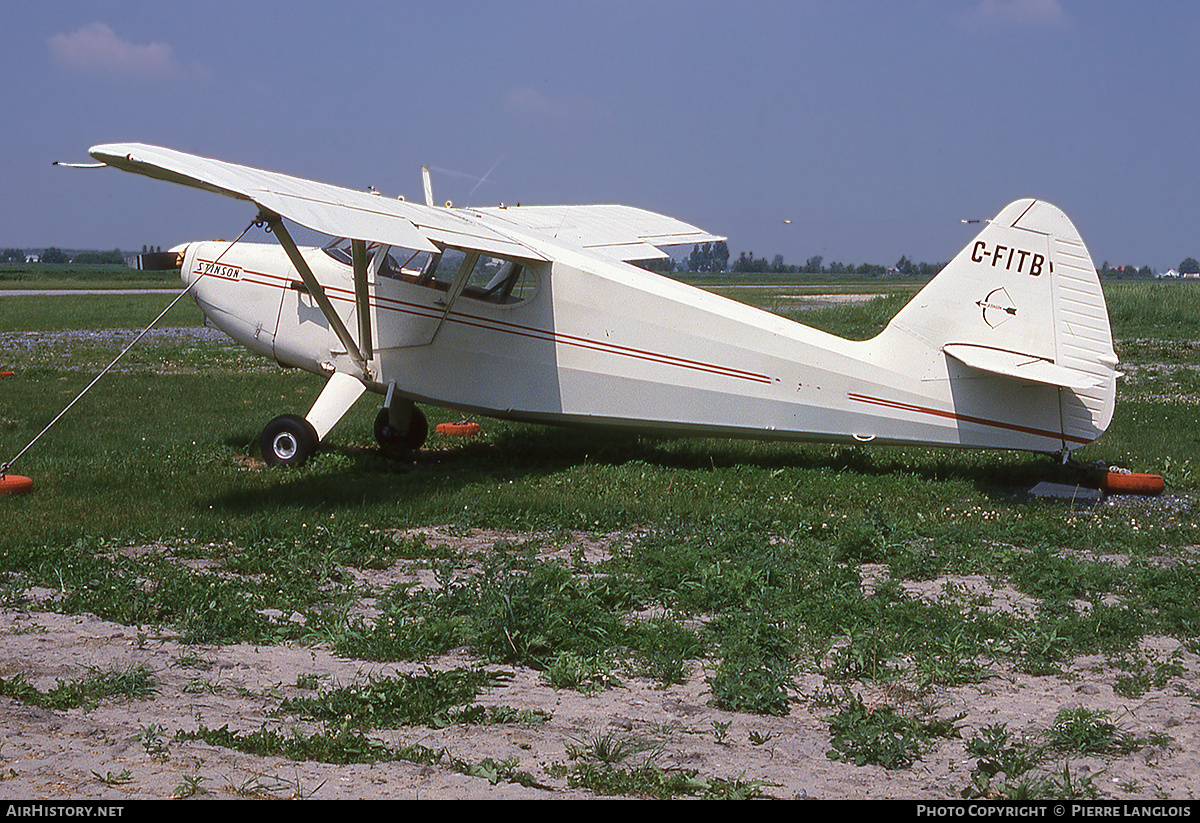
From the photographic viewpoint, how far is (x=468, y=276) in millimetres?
10328

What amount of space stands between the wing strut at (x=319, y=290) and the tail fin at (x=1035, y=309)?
17.9 ft

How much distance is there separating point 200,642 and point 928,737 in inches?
149

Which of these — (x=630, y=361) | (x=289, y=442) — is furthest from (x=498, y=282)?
(x=289, y=442)

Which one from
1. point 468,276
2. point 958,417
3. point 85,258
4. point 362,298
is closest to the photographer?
point 958,417

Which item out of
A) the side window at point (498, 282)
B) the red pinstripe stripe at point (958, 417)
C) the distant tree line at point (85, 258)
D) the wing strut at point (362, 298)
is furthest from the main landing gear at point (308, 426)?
the distant tree line at point (85, 258)

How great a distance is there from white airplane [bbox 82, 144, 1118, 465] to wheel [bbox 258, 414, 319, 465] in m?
0.02

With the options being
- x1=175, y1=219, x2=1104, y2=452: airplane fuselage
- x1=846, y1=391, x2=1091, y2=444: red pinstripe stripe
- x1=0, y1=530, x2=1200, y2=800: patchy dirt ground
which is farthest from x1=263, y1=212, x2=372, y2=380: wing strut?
x1=846, y1=391, x2=1091, y2=444: red pinstripe stripe

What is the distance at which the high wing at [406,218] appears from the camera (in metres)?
8.15

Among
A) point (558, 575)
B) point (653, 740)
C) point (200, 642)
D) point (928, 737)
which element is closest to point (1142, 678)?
point (928, 737)

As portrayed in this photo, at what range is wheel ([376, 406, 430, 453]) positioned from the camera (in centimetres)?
1145

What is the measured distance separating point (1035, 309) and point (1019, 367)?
64 centimetres

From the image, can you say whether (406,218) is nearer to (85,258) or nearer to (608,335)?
(608,335)

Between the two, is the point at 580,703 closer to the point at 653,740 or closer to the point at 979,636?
the point at 653,740

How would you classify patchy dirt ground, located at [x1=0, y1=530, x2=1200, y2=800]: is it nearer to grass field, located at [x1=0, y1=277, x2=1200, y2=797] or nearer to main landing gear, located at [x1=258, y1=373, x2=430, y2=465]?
grass field, located at [x1=0, y1=277, x2=1200, y2=797]
